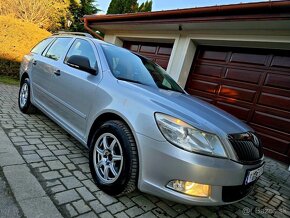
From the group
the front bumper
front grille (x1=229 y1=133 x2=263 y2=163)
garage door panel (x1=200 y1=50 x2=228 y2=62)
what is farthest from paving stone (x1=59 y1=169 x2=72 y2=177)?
garage door panel (x1=200 y1=50 x2=228 y2=62)

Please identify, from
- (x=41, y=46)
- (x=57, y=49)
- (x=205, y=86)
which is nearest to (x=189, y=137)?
(x=57, y=49)

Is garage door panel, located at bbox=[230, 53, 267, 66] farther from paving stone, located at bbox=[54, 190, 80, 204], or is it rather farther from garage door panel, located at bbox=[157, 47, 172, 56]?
paving stone, located at bbox=[54, 190, 80, 204]

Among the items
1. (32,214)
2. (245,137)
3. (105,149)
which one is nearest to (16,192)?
(32,214)

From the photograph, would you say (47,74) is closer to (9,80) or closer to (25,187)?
(25,187)

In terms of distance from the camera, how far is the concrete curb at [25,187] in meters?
2.09

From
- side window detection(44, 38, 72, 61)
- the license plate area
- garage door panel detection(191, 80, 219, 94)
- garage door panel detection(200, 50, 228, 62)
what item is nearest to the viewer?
the license plate area

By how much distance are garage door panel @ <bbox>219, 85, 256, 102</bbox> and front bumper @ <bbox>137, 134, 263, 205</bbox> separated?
3837 mm

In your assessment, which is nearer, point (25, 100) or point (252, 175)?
point (252, 175)

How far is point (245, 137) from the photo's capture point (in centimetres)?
247

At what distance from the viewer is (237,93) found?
5973 millimetres

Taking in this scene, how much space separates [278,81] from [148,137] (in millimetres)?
4304

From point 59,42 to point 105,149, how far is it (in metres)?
2.50

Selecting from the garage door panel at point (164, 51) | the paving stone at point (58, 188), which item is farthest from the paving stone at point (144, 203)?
the garage door panel at point (164, 51)

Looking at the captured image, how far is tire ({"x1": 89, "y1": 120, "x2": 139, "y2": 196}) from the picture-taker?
2311 millimetres
